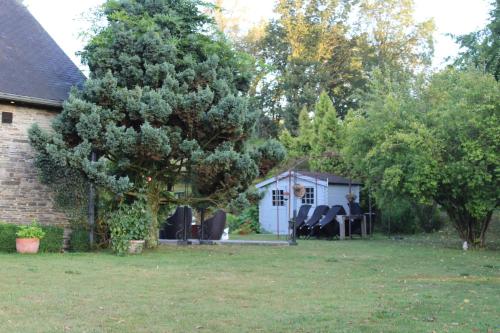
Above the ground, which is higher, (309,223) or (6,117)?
(6,117)

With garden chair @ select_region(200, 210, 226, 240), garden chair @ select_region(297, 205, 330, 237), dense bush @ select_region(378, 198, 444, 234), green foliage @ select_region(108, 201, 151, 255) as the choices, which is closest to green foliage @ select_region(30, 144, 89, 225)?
green foliage @ select_region(108, 201, 151, 255)

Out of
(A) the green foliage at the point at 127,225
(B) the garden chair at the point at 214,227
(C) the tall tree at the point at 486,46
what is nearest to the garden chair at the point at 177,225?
(B) the garden chair at the point at 214,227

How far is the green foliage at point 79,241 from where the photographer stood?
15258 millimetres

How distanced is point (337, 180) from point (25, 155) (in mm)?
14338

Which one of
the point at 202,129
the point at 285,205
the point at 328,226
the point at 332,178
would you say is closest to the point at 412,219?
the point at 332,178

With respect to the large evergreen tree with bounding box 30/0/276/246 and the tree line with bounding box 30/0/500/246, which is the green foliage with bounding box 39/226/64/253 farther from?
the large evergreen tree with bounding box 30/0/276/246

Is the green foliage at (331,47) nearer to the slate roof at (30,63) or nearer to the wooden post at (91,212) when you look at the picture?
the slate roof at (30,63)

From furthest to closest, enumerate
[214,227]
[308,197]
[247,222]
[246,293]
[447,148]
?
[247,222], [308,197], [214,227], [447,148], [246,293]

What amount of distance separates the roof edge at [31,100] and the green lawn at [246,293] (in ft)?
13.2

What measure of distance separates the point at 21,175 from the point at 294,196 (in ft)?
41.0

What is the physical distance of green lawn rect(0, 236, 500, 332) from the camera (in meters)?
6.24

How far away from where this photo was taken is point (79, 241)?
50.1 feet

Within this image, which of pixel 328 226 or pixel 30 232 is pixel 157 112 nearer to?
pixel 30 232

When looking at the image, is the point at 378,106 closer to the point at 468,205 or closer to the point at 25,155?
the point at 468,205
